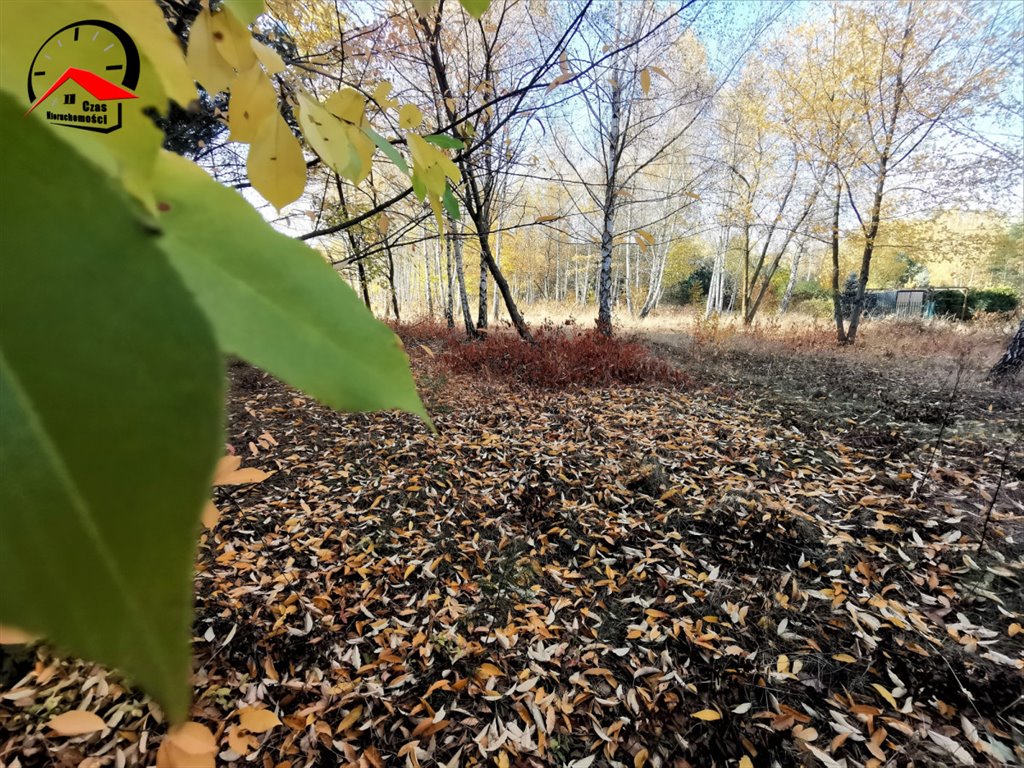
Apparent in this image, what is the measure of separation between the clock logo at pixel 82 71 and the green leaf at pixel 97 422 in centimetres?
16

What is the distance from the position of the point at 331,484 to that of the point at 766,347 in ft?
27.0

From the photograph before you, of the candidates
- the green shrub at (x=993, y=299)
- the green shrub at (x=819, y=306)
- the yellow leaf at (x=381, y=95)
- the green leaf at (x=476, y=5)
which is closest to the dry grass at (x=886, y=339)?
the green shrub at (x=993, y=299)

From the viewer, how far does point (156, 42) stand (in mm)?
235

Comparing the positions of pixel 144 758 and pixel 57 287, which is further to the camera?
pixel 144 758

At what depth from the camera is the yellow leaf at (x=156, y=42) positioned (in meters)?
0.23

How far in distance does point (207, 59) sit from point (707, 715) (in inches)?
93.7

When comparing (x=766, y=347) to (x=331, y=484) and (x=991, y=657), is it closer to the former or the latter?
(x=991, y=657)

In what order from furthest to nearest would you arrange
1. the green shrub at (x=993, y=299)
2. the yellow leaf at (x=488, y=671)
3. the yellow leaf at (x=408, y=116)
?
the green shrub at (x=993, y=299), the yellow leaf at (x=488, y=671), the yellow leaf at (x=408, y=116)

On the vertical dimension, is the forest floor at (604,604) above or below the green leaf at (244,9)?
below

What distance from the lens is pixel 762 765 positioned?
1663 mm

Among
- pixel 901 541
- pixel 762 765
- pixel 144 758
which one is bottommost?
pixel 762 765

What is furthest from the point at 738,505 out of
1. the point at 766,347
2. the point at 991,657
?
the point at 766,347

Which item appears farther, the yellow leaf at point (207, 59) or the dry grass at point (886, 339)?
the dry grass at point (886, 339)

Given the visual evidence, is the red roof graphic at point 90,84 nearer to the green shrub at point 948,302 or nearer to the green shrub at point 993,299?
the green shrub at point 948,302
